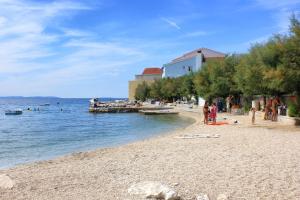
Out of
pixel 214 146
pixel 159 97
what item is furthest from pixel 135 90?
pixel 214 146

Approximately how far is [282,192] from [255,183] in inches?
40.2

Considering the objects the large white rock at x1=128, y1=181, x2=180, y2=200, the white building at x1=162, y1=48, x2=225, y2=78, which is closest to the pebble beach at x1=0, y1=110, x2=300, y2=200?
the large white rock at x1=128, y1=181, x2=180, y2=200

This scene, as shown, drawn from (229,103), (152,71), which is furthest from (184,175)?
(152,71)

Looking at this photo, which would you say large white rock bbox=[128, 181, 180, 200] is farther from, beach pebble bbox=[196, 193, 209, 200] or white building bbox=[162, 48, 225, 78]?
white building bbox=[162, 48, 225, 78]

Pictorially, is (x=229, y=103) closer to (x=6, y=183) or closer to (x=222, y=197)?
(x=6, y=183)

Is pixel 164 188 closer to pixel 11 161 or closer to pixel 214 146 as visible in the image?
pixel 214 146

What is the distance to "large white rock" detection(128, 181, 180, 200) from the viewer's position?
403 inches

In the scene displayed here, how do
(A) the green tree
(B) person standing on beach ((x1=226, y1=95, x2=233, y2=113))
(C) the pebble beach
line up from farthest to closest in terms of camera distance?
(B) person standing on beach ((x1=226, y1=95, x2=233, y2=113))
(A) the green tree
(C) the pebble beach

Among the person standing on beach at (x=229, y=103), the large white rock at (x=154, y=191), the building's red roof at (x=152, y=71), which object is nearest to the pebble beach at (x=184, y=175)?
the large white rock at (x=154, y=191)

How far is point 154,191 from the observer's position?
10.4m

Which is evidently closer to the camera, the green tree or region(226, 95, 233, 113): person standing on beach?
the green tree

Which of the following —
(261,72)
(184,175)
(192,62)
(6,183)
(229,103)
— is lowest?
(6,183)

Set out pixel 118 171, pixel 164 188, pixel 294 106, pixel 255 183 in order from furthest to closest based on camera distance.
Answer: pixel 294 106
pixel 118 171
pixel 255 183
pixel 164 188

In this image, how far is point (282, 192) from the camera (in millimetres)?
10789
